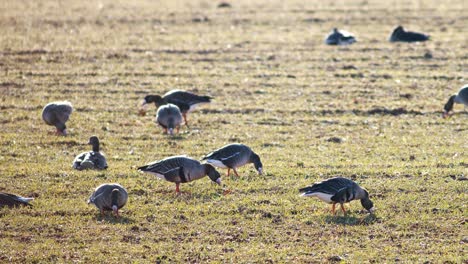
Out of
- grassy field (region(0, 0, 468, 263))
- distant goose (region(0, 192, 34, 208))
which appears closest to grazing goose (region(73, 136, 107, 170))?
grassy field (region(0, 0, 468, 263))

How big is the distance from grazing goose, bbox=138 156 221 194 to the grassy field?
1.02 feet

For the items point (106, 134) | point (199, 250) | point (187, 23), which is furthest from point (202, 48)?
point (199, 250)

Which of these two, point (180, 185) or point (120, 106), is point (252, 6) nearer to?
point (120, 106)

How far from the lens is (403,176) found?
15453 mm

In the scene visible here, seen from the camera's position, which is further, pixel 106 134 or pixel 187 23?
pixel 187 23

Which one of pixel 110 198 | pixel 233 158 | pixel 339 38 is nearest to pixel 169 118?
pixel 233 158

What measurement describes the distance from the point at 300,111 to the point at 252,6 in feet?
77.8

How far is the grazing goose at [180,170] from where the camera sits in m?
14.4

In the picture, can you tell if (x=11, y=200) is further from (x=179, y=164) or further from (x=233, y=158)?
(x=233, y=158)

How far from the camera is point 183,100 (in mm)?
20516

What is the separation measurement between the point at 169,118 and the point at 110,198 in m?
6.24

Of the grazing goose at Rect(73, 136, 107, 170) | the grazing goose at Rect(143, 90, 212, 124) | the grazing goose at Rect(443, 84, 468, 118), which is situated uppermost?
the grazing goose at Rect(143, 90, 212, 124)

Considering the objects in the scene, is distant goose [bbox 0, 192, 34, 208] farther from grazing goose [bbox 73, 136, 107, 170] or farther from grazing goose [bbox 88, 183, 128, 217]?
grazing goose [bbox 73, 136, 107, 170]

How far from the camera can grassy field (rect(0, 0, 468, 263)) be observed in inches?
480
